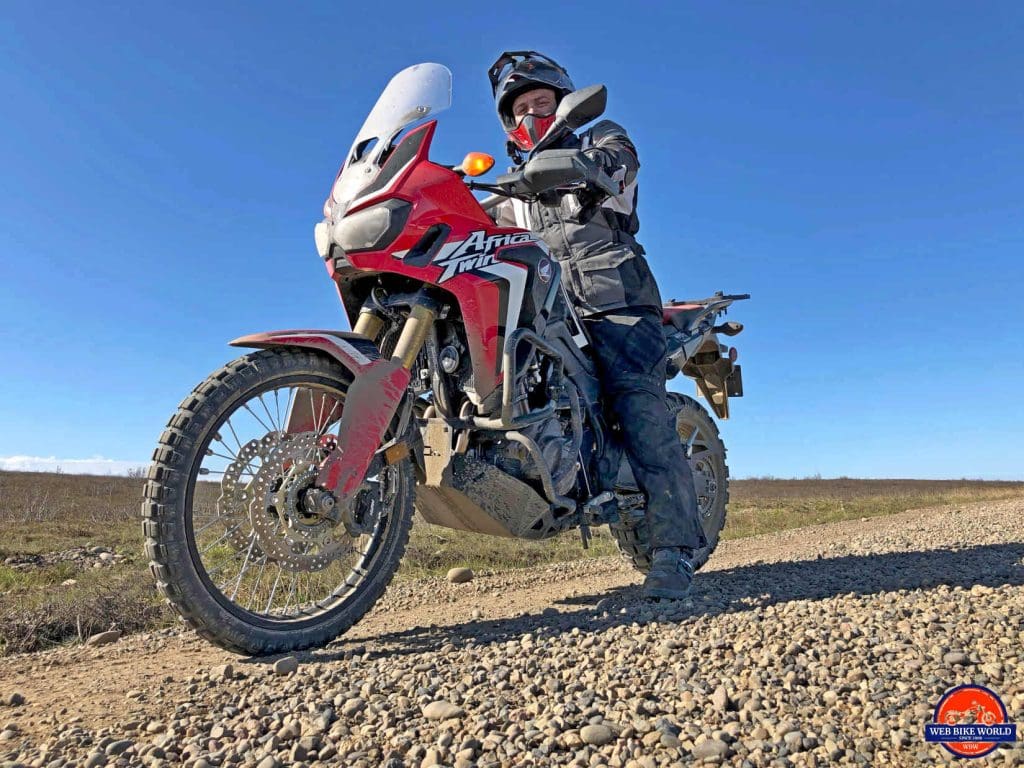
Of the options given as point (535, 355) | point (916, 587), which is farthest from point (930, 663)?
point (535, 355)

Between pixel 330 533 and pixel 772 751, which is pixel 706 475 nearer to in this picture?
pixel 330 533

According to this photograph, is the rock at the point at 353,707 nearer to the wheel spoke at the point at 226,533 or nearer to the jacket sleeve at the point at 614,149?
the wheel spoke at the point at 226,533

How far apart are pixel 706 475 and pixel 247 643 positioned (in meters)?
4.01

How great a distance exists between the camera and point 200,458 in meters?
2.61

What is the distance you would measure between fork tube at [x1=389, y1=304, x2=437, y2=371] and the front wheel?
279 millimetres

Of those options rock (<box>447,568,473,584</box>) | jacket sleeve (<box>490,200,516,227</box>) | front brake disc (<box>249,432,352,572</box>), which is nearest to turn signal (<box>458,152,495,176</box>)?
front brake disc (<box>249,432,352,572</box>)

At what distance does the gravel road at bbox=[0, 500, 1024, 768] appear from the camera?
1661mm

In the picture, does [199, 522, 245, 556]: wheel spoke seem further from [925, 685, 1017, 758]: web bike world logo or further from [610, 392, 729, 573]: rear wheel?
[610, 392, 729, 573]: rear wheel

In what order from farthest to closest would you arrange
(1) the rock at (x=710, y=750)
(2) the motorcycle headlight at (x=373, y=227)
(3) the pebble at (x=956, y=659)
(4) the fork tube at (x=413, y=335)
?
(4) the fork tube at (x=413, y=335) → (2) the motorcycle headlight at (x=373, y=227) → (3) the pebble at (x=956, y=659) → (1) the rock at (x=710, y=750)

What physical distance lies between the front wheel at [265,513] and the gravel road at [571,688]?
0.17m

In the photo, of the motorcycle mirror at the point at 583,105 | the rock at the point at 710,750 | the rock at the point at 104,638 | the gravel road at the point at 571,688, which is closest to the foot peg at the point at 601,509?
the gravel road at the point at 571,688

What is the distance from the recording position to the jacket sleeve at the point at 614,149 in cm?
371

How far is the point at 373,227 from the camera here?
2969 mm

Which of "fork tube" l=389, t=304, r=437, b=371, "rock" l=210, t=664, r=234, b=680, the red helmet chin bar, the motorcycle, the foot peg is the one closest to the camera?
"rock" l=210, t=664, r=234, b=680
